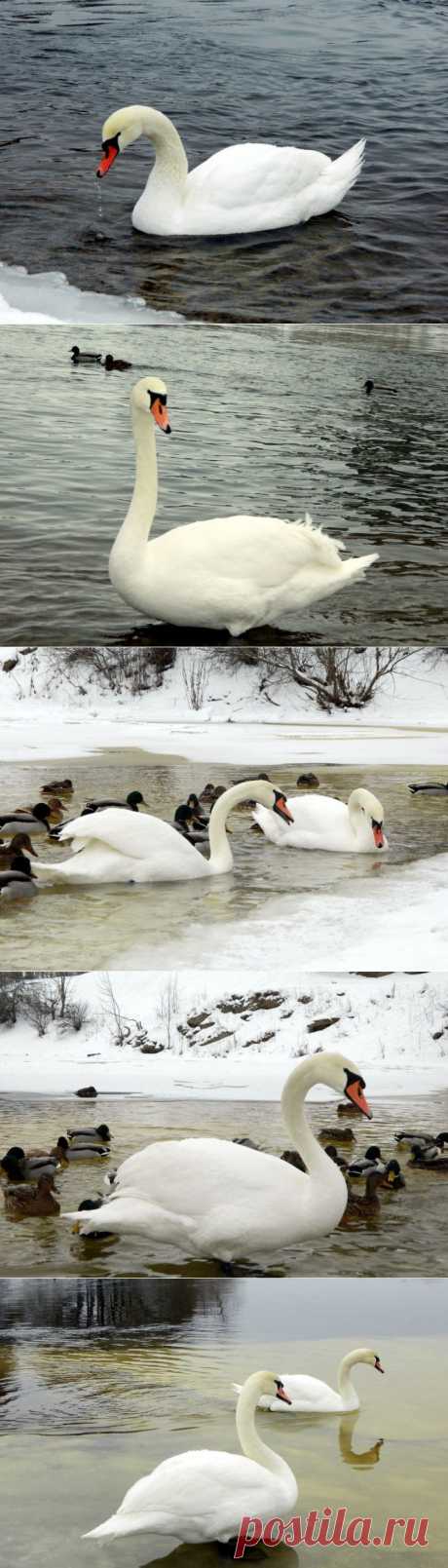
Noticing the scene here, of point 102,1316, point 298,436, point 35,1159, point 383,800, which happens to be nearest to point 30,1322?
point 102,1316

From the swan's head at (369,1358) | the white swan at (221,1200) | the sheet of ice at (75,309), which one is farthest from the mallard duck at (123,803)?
the sheet of ice at (75,309)

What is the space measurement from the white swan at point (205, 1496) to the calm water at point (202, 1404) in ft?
0.15

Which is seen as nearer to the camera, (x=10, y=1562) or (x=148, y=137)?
(x=10, y=1562)

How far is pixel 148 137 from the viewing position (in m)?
5.28

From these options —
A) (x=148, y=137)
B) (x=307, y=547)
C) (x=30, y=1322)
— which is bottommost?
(x=30, y=1322)

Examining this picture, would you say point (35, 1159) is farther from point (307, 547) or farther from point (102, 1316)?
point (307, 547)

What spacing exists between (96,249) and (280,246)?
0.52m

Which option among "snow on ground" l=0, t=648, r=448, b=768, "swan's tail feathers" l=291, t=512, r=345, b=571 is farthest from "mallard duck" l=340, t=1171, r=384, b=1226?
"swan's tail feathers" l=291, t=512, r=345, b=571

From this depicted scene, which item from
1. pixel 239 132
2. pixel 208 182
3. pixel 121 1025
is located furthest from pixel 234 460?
pixel 121 1025

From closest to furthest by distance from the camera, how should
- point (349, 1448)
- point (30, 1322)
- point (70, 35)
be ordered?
point (349, 1448)
point (30, 1322)
point (70, 35)

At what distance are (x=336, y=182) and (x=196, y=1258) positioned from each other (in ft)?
10.4

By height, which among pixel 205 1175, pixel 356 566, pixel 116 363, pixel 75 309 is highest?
pixel 75 309

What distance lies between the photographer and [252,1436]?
277cm

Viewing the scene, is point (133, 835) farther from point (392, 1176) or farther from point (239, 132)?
point (239, 132)
